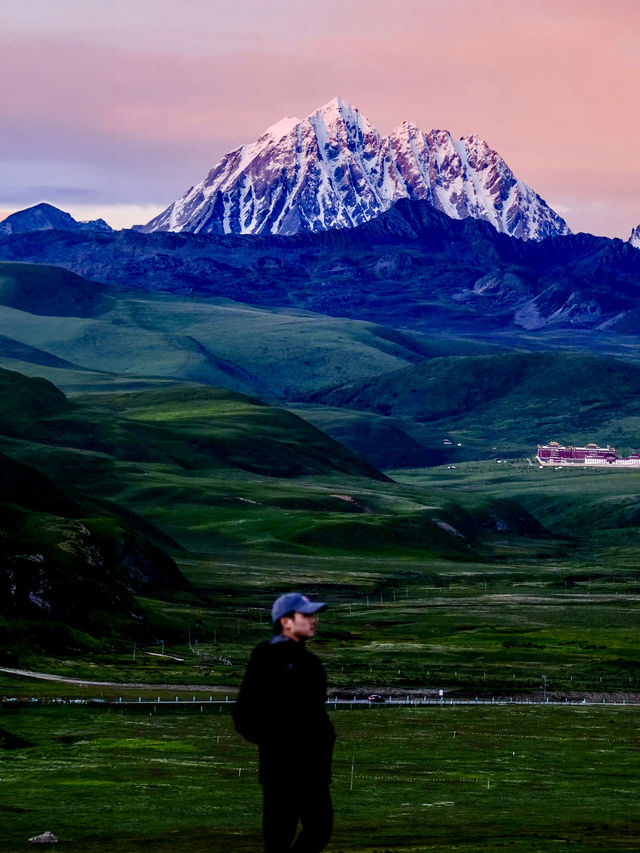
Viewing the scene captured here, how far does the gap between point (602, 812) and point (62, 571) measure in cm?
11825

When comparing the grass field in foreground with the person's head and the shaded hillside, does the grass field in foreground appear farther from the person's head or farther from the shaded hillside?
the shaded hillside

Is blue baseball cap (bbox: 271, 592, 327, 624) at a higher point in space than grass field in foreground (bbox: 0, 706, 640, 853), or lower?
higher

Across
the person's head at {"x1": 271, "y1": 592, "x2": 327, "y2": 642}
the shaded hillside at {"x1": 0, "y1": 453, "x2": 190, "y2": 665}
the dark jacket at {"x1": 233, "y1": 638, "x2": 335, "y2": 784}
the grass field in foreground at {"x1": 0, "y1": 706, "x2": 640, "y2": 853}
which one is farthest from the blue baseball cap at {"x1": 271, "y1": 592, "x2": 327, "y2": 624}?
the shaded hillside at {"x1": 0, "y1": 453, "x2": 190, "y2": 665}

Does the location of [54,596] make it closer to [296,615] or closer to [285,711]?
[285,711]

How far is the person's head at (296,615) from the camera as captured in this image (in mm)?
27859

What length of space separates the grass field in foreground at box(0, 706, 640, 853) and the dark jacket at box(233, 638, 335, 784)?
0.45 meters

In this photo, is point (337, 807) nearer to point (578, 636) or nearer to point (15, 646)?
point (15, 646)

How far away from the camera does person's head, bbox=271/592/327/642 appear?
A: 27859 mm

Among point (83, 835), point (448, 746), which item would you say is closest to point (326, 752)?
point (83, 835)

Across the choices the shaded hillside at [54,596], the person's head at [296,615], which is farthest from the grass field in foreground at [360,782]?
the shaded hillside at [54,596]

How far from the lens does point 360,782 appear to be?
7112 cm

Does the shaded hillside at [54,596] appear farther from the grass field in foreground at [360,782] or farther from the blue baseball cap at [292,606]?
the blue baseball cap at [292,606]

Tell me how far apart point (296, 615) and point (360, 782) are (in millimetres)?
45089

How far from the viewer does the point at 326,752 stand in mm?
27875
